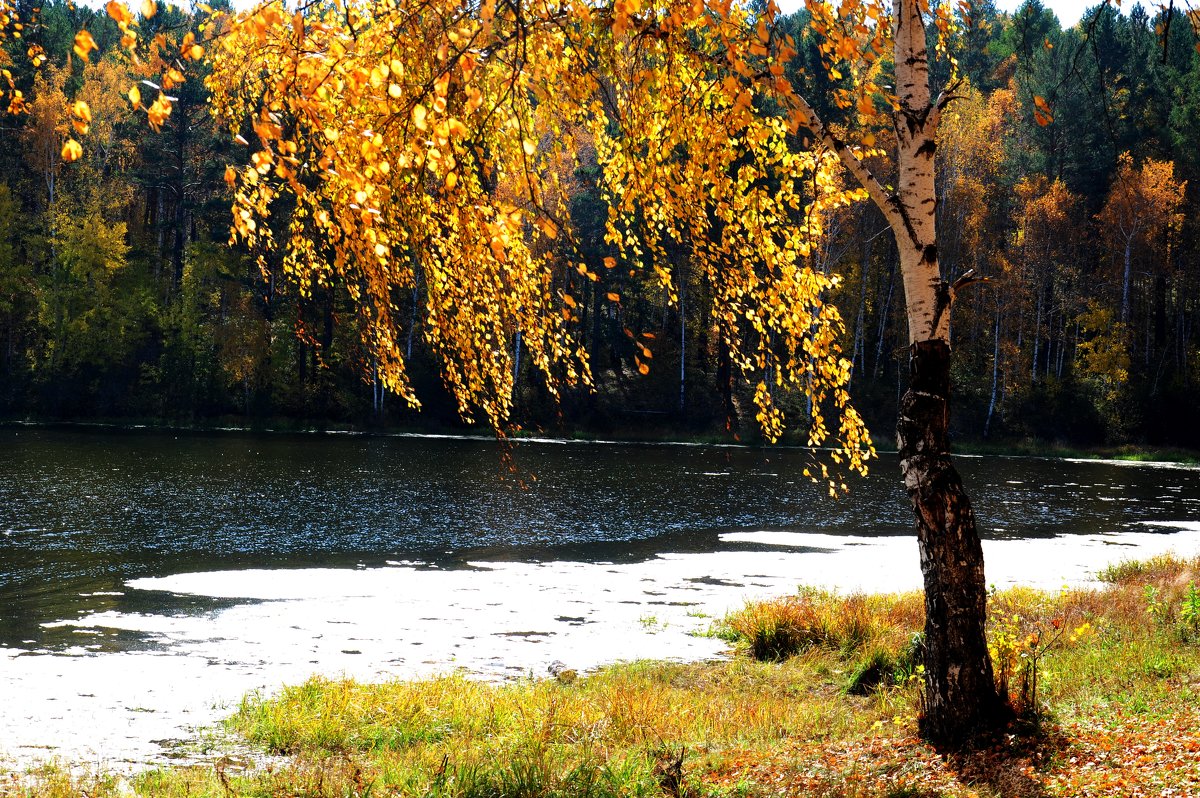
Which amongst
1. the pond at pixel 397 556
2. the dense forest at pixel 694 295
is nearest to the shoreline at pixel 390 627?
the pond at pixel 397 556

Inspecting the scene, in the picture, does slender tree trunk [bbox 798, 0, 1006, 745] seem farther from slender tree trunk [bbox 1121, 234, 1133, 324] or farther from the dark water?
slender tree trunk [bbox 1121, 234, 1133, 324]

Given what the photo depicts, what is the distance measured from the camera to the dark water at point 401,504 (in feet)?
65.3

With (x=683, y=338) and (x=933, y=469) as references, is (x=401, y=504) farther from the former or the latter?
(x=683, y=338)

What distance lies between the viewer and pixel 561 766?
23.9 ft

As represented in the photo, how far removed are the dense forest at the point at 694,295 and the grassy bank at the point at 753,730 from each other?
42.5 m

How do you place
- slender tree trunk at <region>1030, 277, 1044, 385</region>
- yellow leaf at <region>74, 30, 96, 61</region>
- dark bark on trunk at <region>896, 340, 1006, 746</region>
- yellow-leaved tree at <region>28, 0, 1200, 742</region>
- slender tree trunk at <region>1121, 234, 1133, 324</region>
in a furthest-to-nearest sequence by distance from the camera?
slender tree trunk at <region>1030, 277, 1044, 385</region>, slender tree trunk at <region>1121, 234, 1133, 324</region>, dark bark on trunk at <region>896, 340, 1006, 746</region>, yellow-leaved tree at <region>28, 0, 1200, 742</region>, yellow leaf at <region>74, 30, 96, 61</region>

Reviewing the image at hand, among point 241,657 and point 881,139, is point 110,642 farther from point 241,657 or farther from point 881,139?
point 881,139

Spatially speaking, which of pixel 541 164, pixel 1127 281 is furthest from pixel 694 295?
pixel 541 164

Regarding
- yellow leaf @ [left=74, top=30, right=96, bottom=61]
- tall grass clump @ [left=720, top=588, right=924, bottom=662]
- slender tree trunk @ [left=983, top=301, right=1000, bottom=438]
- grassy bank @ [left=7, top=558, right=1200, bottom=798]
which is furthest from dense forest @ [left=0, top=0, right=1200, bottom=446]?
yellow leaf @ [left=74, top=30, right=96, bottom=61]

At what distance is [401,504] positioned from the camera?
28453mm

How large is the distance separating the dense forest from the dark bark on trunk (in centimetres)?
4598

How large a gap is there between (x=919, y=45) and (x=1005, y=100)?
202 ft

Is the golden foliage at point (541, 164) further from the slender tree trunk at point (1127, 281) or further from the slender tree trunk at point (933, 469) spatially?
the slender tree trunk at point (1127, 281)

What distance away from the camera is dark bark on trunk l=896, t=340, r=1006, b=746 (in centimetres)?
734
